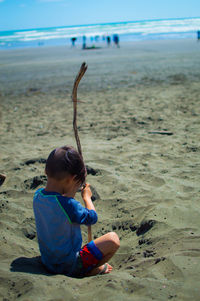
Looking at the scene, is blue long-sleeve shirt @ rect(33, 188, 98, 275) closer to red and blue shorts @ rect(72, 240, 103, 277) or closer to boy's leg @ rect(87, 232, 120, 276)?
red and blue shorts @ rect(72, 240, 103, 277)

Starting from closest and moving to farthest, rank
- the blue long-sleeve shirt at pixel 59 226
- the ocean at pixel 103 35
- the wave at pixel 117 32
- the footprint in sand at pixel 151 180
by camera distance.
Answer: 1. the blue long-sleeve shirt at pixel 59 226
2. the footprint in sand at pixel 151 180
3. the ocean at pixel 103 35
4. the wave at pixel 117 32

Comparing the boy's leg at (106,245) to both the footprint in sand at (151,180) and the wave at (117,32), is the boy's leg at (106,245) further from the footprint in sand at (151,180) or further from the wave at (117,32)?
the wave at (117,32)

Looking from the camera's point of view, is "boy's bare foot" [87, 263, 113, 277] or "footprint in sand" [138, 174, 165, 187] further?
"footprint in sand" [138, 174, 165, 187]

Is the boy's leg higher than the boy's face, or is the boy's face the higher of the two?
the boy's face

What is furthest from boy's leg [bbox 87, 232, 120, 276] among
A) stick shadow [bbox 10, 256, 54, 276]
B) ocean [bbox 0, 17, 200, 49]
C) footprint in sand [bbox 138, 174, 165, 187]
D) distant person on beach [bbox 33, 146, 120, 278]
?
ocean [bbox 0, 17, 200, 49]

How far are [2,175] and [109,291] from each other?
8.40 ft

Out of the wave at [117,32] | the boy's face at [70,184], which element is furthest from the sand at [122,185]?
the wave at [117,32]

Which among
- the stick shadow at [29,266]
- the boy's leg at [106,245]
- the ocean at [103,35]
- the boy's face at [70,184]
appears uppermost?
the ocean at [103,35]

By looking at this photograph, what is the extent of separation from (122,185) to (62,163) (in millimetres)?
1832

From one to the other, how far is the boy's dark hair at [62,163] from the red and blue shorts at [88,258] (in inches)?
25.3

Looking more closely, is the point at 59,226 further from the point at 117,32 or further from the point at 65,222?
the point at 117,32

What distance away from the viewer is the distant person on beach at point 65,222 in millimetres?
2088

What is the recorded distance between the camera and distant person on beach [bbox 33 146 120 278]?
6.85 ft

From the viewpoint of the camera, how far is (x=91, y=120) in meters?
6.77
